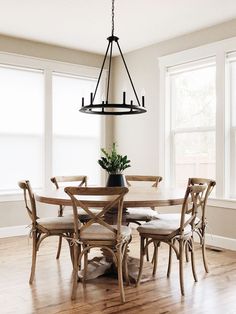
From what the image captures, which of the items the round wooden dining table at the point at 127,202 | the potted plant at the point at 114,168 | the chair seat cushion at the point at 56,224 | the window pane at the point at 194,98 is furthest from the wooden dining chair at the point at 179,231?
the window pane at the point at 194,98

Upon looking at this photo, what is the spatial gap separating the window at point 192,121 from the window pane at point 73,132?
1.31m

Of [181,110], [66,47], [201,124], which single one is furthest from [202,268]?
[66,47]

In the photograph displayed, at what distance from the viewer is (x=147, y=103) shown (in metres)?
5.75

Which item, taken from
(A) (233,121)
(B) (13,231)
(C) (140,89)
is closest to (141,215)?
(A) (233,121)

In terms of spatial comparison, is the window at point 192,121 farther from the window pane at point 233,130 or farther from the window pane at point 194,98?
the window pane at point 233,130

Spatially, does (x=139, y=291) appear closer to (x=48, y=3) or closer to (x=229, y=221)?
(x=229, y=221)

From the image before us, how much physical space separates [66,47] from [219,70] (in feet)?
7.52

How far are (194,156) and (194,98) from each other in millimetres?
762

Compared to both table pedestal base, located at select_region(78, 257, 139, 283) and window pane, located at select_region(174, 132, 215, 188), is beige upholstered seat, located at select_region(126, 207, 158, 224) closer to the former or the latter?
table pedestal base, located at select_region(78, 257, 139, 283)

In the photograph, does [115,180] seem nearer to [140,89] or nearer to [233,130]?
[233,130]

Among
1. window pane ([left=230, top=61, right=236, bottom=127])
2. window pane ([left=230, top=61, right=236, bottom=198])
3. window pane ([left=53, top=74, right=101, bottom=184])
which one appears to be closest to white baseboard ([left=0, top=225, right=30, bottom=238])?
window pane ([left=53, top=74, right=101, bottom=184])

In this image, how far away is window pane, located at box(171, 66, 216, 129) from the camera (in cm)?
497

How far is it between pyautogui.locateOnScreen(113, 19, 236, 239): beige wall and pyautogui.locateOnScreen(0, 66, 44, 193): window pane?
1298mm

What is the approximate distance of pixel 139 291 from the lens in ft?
10.4
